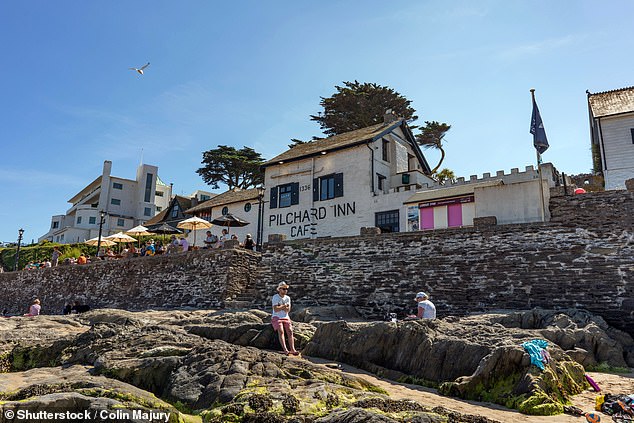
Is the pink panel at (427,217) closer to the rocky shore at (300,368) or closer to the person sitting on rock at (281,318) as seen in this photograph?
the rocky shore at (300,368)

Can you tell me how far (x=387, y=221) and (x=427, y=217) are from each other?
2.15 metres

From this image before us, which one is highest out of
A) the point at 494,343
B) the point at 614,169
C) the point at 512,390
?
the point at 614,169

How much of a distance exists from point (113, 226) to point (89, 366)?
4849cm

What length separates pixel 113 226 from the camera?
53.1m

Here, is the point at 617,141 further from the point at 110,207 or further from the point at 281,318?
the point at 110,207

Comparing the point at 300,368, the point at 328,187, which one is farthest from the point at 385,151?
the point at 300,368

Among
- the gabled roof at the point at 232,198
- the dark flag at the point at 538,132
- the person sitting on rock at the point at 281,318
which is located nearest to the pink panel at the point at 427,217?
the dark flag at the point at 538,132

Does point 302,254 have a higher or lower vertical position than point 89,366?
higher

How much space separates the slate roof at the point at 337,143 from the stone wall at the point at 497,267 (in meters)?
9.27

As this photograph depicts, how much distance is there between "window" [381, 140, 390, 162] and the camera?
2616 cm

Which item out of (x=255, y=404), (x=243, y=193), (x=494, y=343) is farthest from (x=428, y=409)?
(x=243, y=193)

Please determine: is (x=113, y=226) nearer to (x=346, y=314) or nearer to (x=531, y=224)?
(x=346, y=314)

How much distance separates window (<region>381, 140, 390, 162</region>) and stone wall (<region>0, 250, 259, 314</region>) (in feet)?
33.7

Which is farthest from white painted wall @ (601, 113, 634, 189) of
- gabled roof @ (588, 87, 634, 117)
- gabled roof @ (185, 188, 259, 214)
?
gabled roof @ (185, 188, 259, 214)
